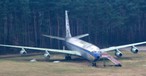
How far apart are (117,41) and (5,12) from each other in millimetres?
35367

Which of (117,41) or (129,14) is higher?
(129,14)

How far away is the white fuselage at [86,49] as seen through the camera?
63.8 metres

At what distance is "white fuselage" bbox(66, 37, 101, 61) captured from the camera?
63844 mm

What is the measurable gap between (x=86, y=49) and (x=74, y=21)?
43542 mm

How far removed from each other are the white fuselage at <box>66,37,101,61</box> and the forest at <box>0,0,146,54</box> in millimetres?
22746

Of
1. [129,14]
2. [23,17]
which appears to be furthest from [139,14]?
[23,17]

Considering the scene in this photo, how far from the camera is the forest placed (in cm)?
9675

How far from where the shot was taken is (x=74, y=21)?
360 feet

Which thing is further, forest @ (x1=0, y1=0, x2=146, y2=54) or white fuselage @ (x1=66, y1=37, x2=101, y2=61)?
forest @ (x1=0, y1=0, x2=146, y2=54)

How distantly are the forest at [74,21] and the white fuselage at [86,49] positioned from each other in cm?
2275

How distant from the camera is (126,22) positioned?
11269 centimetres

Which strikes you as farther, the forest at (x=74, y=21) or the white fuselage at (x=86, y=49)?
the forest at (x=74, y=21)

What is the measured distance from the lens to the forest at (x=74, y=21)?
96.8 m

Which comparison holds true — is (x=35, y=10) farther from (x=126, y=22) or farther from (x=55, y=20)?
(x=126, y=22)
